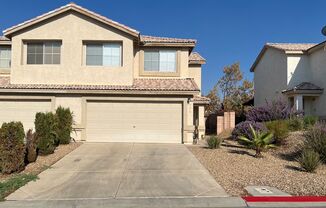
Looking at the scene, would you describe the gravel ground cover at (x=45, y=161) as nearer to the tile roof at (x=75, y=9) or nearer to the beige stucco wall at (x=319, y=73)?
the tile roof at (x=75, y=9)

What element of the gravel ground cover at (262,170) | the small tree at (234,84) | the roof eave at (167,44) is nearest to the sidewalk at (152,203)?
the gravel ground cover at (262,170)

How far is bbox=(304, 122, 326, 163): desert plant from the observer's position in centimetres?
1356

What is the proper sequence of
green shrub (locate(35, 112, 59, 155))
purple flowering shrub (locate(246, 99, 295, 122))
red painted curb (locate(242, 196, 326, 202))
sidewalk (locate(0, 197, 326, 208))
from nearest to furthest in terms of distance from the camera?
A: 1. sidewalk (locate(0, 197, 326, 208))
2. red painted curb (locate(242, 196, 326, 202))
3. green shrub (locate(35, 112, 59, 155))
4. purple flowering shrub (locate(246, 99, 295, 122))

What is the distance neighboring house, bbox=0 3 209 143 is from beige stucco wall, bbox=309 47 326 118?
35.2 feet

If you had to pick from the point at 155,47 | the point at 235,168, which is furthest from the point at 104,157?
the point at 155,47

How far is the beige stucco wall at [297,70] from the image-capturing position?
28344mm

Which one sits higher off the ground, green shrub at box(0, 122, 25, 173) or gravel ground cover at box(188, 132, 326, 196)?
green shrub at box(0, 122, 25, 173)

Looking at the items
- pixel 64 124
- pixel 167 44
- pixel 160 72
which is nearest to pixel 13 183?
pixel 64 124

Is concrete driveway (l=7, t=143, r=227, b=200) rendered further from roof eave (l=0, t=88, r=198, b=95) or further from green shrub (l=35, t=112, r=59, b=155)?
roof eave (l=0, t=88, r=198, b=95)

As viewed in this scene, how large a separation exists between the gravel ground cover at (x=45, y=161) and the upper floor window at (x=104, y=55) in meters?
4.83

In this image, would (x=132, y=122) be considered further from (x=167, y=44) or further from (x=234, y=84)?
(x=234, y=84)

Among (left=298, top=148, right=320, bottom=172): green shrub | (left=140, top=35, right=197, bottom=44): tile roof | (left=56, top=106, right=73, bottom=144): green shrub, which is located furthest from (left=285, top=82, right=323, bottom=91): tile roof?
(left=56, top=106, right=73, bottom=144): green shrub

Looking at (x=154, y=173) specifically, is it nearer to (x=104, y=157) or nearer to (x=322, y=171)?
(x=104, y=157)

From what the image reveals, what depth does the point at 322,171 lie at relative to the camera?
12.3 metres
